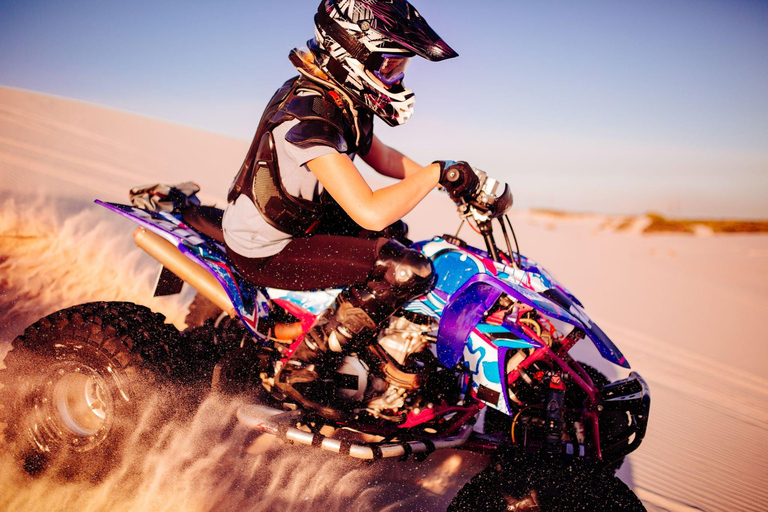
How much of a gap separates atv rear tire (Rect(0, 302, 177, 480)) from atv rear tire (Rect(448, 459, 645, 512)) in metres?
1.59

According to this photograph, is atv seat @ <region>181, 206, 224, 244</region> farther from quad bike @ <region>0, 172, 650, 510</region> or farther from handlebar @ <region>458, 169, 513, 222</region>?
handlebar @ <region>458, 169, 513, 222</region>

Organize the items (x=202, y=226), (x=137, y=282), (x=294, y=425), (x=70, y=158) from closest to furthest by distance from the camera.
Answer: (x=294, y=425)
(x=202, y=226)
(x=137, y=282)
(x=70, y=158)

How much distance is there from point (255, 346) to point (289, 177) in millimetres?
1191

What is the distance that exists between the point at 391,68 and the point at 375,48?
138mm

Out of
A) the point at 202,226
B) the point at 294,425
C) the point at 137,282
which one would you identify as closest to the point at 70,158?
the point at 137,282

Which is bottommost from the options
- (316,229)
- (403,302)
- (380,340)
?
(380,340)

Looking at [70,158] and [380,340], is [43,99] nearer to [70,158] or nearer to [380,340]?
[70,158]

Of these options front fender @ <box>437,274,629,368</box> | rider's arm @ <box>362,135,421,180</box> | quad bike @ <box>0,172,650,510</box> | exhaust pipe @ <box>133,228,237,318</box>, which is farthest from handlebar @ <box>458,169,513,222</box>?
exhaust pipe @ <box>133,228,237,318</box>

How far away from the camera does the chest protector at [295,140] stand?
1938 mm

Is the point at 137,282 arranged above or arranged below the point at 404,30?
below

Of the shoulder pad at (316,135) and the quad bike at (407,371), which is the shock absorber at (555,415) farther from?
the shoulder pad at (316,135)

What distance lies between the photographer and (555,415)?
2.23 meters

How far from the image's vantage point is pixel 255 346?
2807 mm

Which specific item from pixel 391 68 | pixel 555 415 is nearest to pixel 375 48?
pixel 391 68
